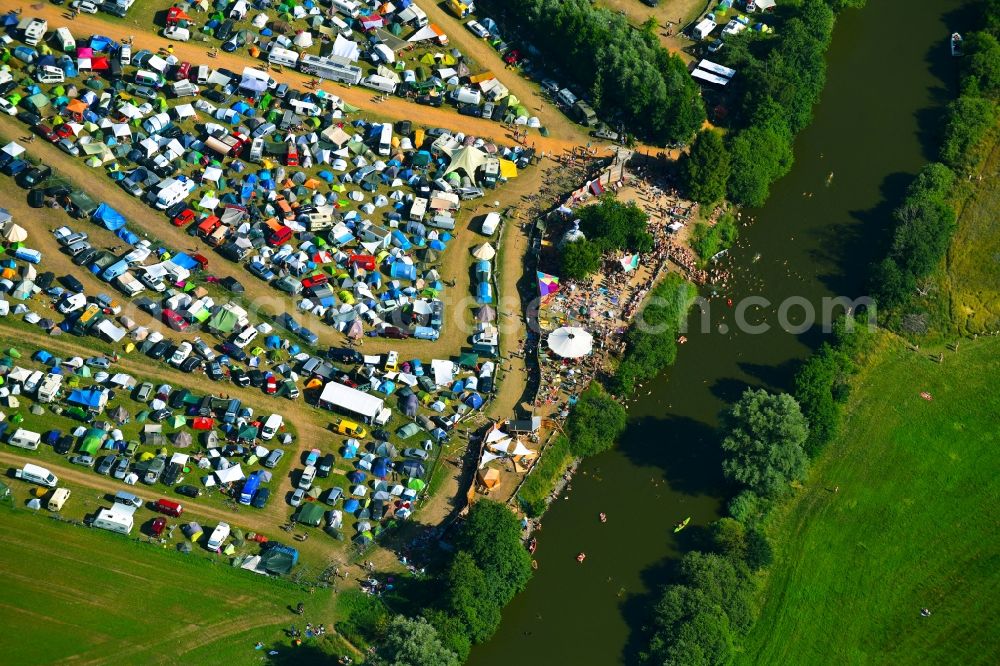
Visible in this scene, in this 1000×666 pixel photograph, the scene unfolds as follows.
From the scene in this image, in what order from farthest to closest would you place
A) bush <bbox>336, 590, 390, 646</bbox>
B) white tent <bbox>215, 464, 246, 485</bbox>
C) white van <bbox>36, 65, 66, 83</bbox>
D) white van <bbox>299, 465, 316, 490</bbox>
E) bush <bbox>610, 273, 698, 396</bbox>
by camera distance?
white van <bbox>36, 65, 66, 83</bbox> < bush <bbox>610, 273, 698, 396</bbox> < white van <bbox>299, 465, 316, 490</bbox> < white tent <bbox>215, 464, 246, 485</bbox> < bush <bbox>336, 590, 390, 646</bbox>

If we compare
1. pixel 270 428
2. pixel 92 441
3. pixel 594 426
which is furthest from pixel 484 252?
pixel 92 441

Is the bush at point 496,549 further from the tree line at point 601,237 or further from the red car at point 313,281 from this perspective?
the red car at point 313,281

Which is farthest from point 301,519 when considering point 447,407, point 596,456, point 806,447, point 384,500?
point 806,447

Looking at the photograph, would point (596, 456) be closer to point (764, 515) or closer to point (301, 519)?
point (764, 515)

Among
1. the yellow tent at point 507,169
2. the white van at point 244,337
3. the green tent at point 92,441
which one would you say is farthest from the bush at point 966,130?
the green tent at point 92,441

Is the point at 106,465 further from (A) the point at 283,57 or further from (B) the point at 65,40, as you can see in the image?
(A) the point at 283,57

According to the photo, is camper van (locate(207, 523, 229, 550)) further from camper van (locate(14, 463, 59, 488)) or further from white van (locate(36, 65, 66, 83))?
white van (locate(36, 65, 66, 83))

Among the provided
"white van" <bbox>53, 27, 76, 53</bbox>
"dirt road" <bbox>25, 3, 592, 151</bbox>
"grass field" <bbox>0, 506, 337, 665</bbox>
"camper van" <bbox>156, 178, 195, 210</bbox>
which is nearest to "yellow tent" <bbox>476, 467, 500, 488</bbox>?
"grass field" <bbox>0, 506, 337, 665</bbox>
